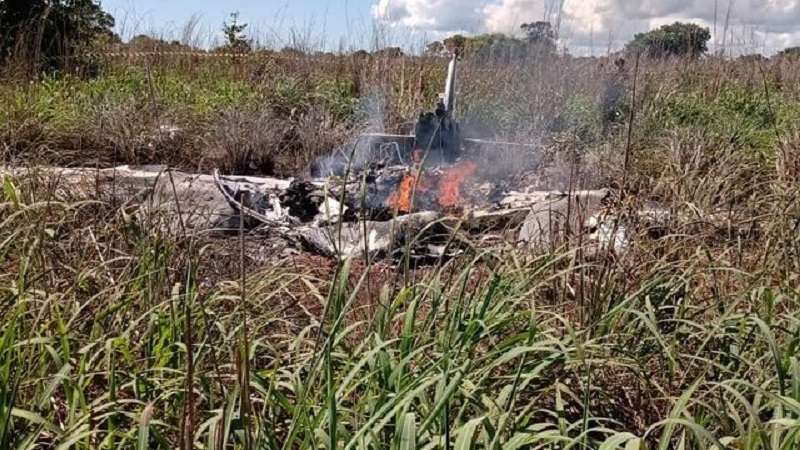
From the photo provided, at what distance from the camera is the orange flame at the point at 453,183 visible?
17.4 feet

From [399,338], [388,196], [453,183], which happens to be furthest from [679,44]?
[399,338]

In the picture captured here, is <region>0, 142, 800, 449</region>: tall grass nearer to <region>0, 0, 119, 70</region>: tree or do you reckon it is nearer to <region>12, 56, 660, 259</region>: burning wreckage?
<region>12, 56, 660, 259</region>: burning wreckage

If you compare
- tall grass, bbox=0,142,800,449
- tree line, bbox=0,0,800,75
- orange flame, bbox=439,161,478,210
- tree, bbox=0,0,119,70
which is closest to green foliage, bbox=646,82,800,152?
tree line, bbox=0,0,800,75

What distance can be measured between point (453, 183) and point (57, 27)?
637cm

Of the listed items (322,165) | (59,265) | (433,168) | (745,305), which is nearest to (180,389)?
(59,265)

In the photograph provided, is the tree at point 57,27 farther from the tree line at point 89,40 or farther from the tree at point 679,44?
the tree at point 679,44

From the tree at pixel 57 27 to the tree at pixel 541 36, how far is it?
16.5 feet

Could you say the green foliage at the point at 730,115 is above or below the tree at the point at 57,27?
below

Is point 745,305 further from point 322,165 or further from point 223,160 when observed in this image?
point 223,160

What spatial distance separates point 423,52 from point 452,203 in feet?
17.3

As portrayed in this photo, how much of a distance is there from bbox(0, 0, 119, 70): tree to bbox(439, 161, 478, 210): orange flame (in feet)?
17.0

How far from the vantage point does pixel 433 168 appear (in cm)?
584

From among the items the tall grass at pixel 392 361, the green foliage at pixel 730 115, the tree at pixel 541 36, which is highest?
the tree at pixel 541 36

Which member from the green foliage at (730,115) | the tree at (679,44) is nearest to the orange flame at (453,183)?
the green foliage at (730,115)
